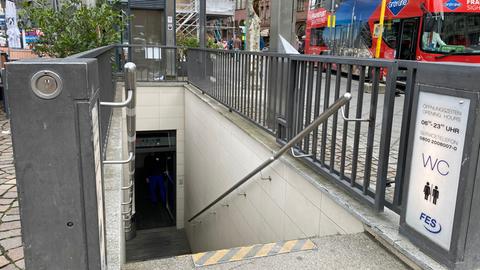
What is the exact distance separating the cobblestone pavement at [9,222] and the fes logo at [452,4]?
1162cm

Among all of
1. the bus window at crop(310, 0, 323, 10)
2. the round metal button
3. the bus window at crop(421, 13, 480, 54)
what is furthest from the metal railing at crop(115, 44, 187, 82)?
the bus window at crop(310, 0, 323, 10)

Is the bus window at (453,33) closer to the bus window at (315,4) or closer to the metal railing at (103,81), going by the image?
the bus window at (315,4)

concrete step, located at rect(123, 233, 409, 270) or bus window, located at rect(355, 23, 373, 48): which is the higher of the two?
bus window, located at rect(355, 23, 373, 48)

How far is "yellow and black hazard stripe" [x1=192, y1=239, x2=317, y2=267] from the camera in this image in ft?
8.61

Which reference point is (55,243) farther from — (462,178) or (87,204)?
(462,178)

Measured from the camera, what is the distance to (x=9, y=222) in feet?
11.3

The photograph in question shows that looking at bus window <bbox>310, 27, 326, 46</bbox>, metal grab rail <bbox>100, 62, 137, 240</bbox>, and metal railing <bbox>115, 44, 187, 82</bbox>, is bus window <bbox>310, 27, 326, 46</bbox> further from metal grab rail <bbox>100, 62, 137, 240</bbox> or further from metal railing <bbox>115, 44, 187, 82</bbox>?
metal grab rail <bbox>100, 62, 137, 240</bbox>

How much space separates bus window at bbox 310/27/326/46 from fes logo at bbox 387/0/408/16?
6.01m

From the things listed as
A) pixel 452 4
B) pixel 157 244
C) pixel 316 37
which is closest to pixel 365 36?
pixel 452 4

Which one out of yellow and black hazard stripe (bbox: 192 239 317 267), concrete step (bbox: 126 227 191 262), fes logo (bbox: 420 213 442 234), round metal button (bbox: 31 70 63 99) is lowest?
concrete step (bbox: 126 227 191 262)

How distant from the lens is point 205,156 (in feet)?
28.8

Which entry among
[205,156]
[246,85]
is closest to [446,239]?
[246,85]

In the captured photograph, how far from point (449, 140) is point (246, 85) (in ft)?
12.1

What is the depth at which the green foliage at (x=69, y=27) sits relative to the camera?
8.01m
